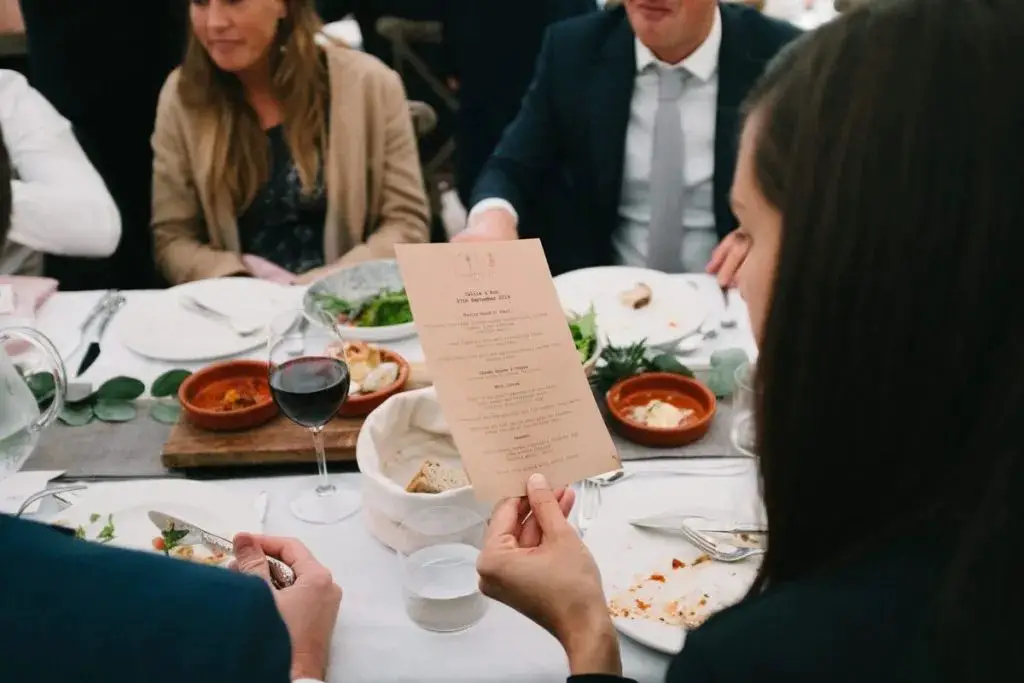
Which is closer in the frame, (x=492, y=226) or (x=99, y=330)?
(x=99, y=330)

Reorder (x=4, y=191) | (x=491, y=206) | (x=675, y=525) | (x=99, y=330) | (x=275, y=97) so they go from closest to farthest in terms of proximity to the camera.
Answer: (x=4, y=191)
(x=675, y=525)
(x=99, y=330)
(x=491, y=206)
(x=275, y=97)

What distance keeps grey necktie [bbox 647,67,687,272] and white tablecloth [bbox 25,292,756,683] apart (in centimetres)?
111

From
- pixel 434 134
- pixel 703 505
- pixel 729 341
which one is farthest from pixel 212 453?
pixel 434 134

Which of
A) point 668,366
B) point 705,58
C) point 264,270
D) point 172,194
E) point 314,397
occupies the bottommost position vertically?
point 264,270

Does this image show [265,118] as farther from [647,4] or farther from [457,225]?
[457,225]

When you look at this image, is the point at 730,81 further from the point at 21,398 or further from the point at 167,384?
the point at 21,398

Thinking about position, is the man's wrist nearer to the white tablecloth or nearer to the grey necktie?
the white tablecloth

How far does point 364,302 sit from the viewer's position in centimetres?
175

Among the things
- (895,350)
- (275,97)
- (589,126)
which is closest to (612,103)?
(589,126)

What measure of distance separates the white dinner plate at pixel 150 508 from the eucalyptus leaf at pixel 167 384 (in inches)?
10.2

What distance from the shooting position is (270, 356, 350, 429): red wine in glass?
1.19m

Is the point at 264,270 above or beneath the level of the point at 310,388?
beneath

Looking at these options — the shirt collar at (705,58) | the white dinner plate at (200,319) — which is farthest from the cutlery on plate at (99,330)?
the shirt collar at (705,58)

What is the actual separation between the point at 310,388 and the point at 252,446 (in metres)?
0.18
